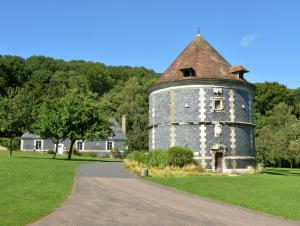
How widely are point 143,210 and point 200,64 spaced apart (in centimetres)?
2362

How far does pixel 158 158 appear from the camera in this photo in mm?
30266

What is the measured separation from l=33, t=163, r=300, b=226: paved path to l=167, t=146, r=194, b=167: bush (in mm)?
10497

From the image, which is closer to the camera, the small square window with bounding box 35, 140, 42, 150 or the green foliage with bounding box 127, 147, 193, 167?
the green foliage with bounding box 127, 147, 193, 167

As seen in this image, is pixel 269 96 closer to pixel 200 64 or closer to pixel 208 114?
pixel 200 64

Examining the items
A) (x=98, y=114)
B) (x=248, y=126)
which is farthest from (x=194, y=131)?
(x=98, y=114)

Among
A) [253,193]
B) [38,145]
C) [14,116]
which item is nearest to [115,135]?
[38,145]

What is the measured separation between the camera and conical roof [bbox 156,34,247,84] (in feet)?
113

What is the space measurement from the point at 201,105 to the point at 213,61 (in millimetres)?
5294

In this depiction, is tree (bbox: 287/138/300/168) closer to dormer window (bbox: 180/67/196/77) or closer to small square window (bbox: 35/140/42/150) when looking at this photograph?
dormer window (bbox: 180/67/196/77)

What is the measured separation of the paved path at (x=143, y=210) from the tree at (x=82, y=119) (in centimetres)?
2421

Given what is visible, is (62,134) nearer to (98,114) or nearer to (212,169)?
(98,114)

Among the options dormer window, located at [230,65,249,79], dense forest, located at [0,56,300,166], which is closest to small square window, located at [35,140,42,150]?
dense forest, located at [0,56,300,166]

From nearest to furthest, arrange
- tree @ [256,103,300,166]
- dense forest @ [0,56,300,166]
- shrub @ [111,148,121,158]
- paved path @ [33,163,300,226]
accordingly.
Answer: paved path @ [33,163,300,226]
dense forest @ [0,56,300,166]
tree @ [256,103,300,166]
shrub @ [111,148,121,158]

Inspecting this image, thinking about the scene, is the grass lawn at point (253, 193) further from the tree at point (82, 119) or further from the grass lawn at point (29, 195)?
the tree at point (82, 119)
